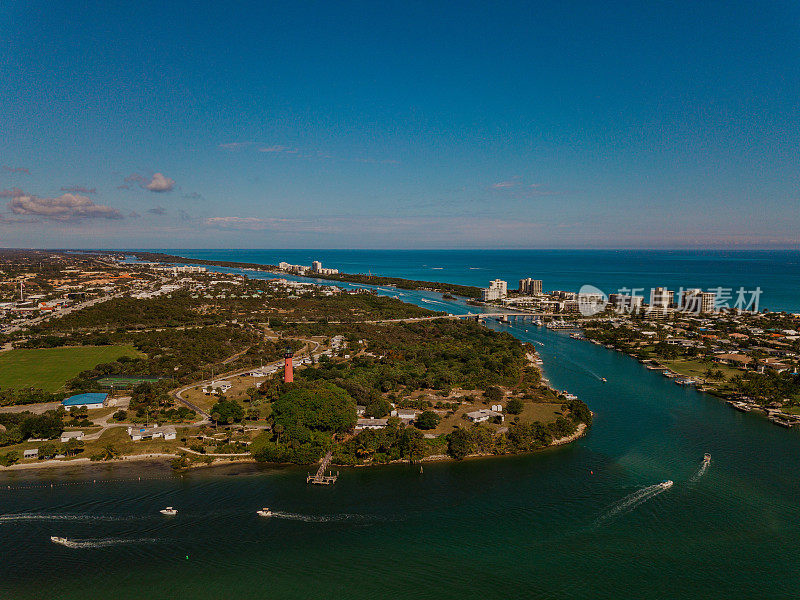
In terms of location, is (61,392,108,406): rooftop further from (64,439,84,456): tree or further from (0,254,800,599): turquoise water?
(0,254,800,599): turquoise water

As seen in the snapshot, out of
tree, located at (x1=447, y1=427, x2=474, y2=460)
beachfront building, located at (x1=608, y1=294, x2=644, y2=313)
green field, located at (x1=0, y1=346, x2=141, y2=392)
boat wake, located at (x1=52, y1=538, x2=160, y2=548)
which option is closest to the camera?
boat wake, located at (x1=52, y1=538, x2=160, y2=548)

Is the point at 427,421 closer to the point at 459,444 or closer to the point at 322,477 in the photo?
the point at 459,444

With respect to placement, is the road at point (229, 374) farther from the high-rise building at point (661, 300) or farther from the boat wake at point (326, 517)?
the high-rise building at point (661, 300)

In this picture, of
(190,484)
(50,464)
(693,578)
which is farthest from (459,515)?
(50,464)

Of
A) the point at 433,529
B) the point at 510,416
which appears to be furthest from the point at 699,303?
the point at 433,529

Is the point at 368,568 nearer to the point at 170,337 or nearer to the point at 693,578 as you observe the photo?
the point at 693,578

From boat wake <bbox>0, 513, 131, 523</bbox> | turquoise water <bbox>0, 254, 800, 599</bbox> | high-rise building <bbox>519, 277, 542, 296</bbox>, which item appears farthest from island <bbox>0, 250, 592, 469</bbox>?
high-rise building <bbox>519, 277, 542, 296</bbox>
